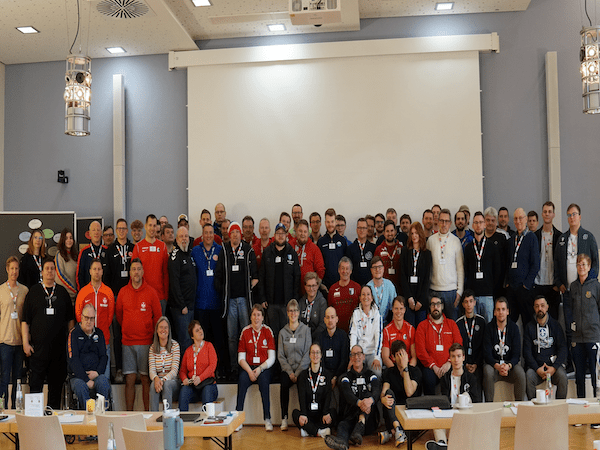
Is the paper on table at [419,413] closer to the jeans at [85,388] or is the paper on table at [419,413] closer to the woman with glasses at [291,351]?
the woman with glasses at [291,351]

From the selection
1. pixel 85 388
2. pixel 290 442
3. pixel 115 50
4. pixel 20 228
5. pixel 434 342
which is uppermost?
pixel 115 50

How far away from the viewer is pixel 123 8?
724 cm

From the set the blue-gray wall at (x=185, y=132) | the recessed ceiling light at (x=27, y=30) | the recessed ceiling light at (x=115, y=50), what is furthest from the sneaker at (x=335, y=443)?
the recessed ceiling light at (x=27, y=30)

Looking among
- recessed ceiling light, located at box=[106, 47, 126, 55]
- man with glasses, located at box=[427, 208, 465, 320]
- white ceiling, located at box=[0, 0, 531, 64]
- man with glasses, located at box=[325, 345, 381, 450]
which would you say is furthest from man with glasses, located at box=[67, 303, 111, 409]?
recessed ceiling light, located at box=[106, 47, 126, 55]

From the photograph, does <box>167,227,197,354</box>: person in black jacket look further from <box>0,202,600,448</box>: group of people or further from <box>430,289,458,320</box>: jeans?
<box>430,289,458,320</box>: jeans

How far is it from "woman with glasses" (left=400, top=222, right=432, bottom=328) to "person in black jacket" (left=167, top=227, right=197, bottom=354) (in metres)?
2.45

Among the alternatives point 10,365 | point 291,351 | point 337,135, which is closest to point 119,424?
point 291,351

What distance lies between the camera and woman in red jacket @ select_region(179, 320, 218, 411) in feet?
19.9

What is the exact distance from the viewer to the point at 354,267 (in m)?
7.02

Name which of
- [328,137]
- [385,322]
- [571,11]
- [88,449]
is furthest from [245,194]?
[571,11]

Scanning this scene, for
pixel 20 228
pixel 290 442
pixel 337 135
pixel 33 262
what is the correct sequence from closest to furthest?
pixel 290 442
pixel 33 262
pixel 20 228
pixel 337 135

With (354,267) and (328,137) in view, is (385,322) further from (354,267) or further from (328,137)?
(328,137)

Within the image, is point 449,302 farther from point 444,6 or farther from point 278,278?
point 444,6

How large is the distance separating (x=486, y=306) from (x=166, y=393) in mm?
3687
